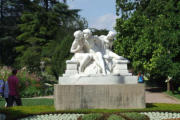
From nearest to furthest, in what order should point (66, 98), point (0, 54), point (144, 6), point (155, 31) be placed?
point (66, 98), point (155, 31), point (144, 6), point (0, 54)

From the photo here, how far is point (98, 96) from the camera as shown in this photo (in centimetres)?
860

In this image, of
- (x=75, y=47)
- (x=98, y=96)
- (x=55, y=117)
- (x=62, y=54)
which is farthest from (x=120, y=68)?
(x=62, y=54)

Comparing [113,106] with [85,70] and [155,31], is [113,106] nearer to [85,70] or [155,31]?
[85,70]

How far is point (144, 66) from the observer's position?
2173 centimetres

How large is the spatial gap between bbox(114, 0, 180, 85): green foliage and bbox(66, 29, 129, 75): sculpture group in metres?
9.80

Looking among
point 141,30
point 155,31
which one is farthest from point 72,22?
point 155,31

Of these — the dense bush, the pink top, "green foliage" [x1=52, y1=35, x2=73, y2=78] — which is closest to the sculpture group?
the pink top

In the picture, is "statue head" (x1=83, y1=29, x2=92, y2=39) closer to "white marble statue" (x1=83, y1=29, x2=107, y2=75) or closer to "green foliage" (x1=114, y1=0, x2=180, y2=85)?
"white marble statue" (x1=83, y1=29, x2=107, y2=75)

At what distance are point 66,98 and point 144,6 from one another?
20273mm

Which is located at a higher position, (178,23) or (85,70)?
(178,23)

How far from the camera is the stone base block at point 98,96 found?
332 inches

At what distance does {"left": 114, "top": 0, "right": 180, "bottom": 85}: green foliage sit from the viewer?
19469 millimetres

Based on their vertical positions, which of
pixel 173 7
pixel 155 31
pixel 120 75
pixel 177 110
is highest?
pixel 173 7

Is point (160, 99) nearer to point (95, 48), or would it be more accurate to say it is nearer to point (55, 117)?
point (95, 48)
